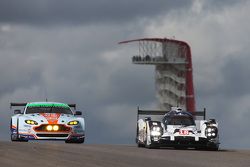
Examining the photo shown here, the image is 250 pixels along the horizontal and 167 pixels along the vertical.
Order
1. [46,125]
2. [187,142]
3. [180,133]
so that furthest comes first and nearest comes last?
[46,125] < [180,133] < [187,142]

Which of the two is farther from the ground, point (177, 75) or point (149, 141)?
point (177, 75)

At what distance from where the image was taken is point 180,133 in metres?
26.9

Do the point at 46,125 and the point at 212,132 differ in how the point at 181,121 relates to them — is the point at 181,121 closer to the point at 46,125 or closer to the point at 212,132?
the point at 212,132

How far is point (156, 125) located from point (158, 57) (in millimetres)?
101894

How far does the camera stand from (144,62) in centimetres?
12550

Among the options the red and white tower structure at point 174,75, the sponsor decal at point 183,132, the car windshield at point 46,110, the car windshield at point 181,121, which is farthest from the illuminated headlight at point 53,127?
the red and white tower structure at point 174,75

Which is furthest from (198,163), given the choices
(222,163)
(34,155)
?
(34,155)

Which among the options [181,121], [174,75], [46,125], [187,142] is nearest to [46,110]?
[46,125]

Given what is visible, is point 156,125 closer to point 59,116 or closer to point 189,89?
point 59,116

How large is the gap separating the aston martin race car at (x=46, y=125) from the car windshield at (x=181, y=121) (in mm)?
3854

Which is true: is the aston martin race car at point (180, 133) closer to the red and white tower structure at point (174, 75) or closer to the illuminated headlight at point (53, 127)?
the illuminated headlight at point (53, 127)

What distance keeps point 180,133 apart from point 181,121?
1207 mm

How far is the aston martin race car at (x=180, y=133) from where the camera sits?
26.7 meters

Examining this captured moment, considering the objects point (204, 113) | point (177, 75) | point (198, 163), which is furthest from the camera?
point (177, 75)
